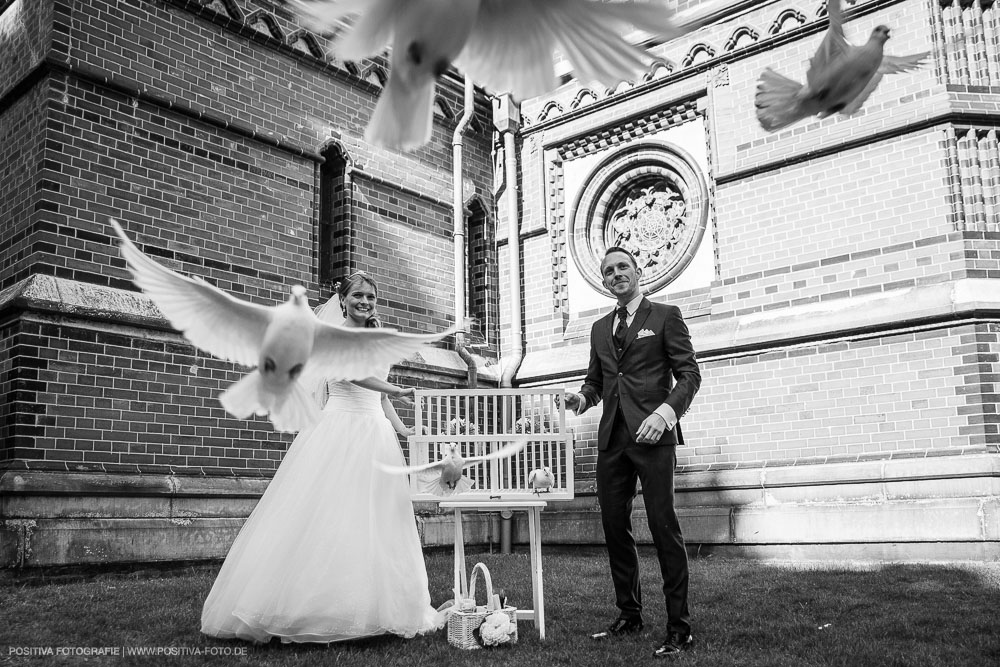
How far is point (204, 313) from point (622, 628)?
310cm

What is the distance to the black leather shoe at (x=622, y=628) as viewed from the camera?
169 inches

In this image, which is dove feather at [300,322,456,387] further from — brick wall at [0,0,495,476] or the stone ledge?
the stone ledge

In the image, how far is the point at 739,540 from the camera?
8.32 m

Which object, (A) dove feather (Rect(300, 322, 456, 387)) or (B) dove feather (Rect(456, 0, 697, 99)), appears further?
(A) dove feather (Rect(300, 322, 456, 387))

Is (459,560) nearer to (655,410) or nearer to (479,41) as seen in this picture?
(655,410)

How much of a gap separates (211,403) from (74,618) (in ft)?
10.5

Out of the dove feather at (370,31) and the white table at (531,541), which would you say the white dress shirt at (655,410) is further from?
the dove feather at (370,31)

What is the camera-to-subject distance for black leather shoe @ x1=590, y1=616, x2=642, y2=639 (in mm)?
4296

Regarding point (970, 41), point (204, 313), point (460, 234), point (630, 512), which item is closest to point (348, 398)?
point (630, 512)

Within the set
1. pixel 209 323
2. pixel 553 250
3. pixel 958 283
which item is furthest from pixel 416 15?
pixel 553 250

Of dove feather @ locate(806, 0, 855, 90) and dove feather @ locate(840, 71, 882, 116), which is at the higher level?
dove feather @ locate(806, 0, 855, 90)

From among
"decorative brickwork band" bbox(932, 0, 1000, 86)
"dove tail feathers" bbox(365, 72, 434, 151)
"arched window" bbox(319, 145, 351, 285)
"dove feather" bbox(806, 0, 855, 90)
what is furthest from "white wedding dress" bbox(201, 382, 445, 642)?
"decorative brickwork band" bbox(932, 0, 1000, 86)

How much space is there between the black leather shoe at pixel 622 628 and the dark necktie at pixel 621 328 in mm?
1453

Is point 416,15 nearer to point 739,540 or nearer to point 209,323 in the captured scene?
point 209,323
